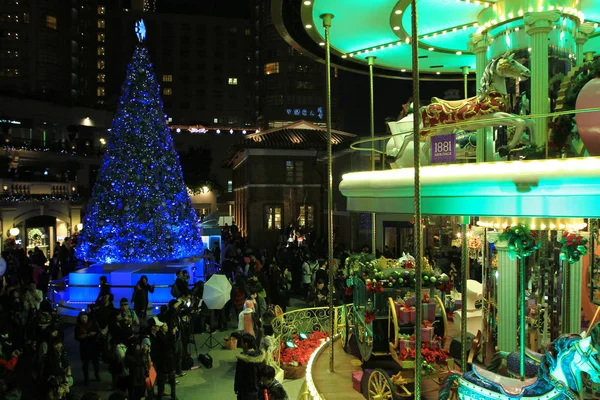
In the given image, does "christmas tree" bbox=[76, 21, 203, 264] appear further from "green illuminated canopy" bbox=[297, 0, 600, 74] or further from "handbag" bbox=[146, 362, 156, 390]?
"green illuminated canopy" bbox=[297, 0, 600, 74]

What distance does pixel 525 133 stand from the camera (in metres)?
5.77

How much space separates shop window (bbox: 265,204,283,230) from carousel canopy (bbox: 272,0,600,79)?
2044 centimetres

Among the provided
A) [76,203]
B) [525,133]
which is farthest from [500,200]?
[76,203]

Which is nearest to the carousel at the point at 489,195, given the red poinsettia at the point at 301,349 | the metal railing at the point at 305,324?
the metal railing at the point at 305,324

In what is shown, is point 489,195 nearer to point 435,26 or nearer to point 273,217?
point 435,26

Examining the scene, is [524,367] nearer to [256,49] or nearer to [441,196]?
[441,196]

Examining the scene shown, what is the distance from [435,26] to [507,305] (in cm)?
473

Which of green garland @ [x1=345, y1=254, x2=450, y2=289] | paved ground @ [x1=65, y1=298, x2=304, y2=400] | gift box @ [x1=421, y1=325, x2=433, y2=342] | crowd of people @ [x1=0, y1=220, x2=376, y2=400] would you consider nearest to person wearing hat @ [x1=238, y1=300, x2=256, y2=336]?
crowd of people @ [x1=0, y1=220, x2=376, y2=400]

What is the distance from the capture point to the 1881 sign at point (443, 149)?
5.11m

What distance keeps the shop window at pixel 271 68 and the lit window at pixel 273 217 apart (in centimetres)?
2678

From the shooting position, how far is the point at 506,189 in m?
4.35

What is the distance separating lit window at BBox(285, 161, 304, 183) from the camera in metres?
30.5

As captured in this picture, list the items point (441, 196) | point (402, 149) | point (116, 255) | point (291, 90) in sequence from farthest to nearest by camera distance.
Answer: point (291, 90) → point (116, 255) → point (402, 149) → point (441, 196)

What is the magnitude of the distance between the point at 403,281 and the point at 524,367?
283 cm
